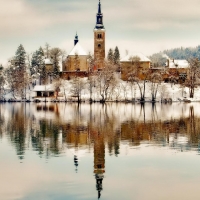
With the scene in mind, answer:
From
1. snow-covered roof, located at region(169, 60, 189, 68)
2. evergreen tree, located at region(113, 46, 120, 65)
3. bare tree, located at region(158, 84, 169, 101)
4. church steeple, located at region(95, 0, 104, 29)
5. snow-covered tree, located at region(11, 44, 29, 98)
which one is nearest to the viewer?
bare tree, located at region(158, 84, 169, 101)

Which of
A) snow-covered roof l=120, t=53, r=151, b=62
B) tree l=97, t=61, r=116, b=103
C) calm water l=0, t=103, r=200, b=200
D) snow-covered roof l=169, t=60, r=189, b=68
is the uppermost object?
snow-covered roof l=120, t=53, r=151, b=62

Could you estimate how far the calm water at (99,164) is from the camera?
18.3 m

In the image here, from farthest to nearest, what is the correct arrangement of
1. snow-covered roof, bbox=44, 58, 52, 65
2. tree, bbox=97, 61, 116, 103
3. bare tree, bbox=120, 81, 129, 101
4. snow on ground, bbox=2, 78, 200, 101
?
snow-covered roof, bbox=44, 58, 52, 65 → snow on ground, bbox=2, 78, 200, 101 → bare tree, bbox=120, 81, 129, 101 → tree, bbox=97, 61, 116, 103

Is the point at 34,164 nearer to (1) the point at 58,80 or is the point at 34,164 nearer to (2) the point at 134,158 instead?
(2) the point at 134,158

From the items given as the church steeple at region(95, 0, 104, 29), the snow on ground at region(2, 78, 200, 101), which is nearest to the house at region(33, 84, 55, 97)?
the snow on ground at region(2, 78, 200, 101)

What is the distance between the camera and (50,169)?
22.2m

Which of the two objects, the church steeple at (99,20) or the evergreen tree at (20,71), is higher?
the church steeple at (99,20)

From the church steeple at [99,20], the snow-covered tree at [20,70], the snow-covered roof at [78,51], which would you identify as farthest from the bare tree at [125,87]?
the snow-covered tree at [20,70]

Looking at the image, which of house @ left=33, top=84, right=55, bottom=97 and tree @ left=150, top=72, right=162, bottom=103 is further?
house @ left=33, top=84, right=55, bottom=97

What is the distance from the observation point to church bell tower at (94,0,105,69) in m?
124

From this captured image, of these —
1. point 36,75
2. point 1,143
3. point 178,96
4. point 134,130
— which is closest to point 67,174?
point 1,143

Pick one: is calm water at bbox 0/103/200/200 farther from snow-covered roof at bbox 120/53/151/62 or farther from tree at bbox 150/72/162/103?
snow-covered roof at bbox 120/53/151/62

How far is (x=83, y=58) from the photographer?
125625mm

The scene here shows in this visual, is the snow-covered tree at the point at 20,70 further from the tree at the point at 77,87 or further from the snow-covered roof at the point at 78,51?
the snow-covered roof at the point at 78,51
